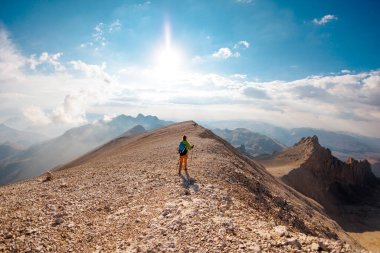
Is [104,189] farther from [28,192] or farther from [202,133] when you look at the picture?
[202,133]

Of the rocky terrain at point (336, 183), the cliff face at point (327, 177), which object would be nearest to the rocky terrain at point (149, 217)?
the rocky terrain at point (336, 183)

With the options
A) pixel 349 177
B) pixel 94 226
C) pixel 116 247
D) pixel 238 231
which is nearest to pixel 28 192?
pixel 94 226

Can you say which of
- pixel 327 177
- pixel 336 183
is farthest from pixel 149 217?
pixel 336 183

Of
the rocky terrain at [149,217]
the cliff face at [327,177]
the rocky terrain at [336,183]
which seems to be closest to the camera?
the rocky terrain at [149,217]

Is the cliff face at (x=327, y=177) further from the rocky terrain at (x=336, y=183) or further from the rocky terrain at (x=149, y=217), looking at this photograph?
the rocky terrain at (x=149, y=217)

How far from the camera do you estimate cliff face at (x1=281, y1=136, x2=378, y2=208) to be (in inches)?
3816

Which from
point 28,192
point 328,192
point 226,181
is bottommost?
point 328,192

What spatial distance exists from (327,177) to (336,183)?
601 cm

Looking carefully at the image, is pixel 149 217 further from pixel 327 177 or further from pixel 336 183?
pixel 336 183

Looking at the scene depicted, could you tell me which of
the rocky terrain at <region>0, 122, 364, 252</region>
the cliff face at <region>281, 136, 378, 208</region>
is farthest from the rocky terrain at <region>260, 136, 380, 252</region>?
the rocky terrain at <region>0, 122, 364, 252</region>

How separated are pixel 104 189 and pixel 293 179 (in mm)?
77726

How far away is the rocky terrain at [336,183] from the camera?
288ft

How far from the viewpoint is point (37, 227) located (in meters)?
14.8

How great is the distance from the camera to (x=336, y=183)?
118 metres
